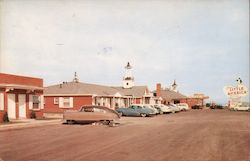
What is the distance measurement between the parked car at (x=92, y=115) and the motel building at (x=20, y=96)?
5340 mm

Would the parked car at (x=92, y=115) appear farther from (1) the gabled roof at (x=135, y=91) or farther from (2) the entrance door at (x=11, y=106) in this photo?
(1) the gabled roof at (x=135, y=91)

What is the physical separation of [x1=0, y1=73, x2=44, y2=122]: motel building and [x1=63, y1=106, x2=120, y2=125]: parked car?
5.34 m

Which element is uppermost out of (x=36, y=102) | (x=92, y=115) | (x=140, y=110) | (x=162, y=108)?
(x=36, y=102)

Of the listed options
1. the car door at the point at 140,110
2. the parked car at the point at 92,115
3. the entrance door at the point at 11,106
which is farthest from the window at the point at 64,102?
the parked car at the point at 92,115

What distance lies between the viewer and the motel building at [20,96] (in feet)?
92.8

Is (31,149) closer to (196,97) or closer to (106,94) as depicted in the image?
(106,94)

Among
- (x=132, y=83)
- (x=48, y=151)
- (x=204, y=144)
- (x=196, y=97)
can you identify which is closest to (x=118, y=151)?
(x=48, y=151)

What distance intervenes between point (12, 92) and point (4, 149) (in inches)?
671

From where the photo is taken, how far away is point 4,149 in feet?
43.6

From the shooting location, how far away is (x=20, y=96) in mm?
30797

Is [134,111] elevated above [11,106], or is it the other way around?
[11,106]

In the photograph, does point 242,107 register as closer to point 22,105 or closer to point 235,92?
point 235,92

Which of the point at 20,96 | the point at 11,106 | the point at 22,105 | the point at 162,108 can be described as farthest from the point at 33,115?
the point at 162,108

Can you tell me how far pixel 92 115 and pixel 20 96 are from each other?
25.8 ft
